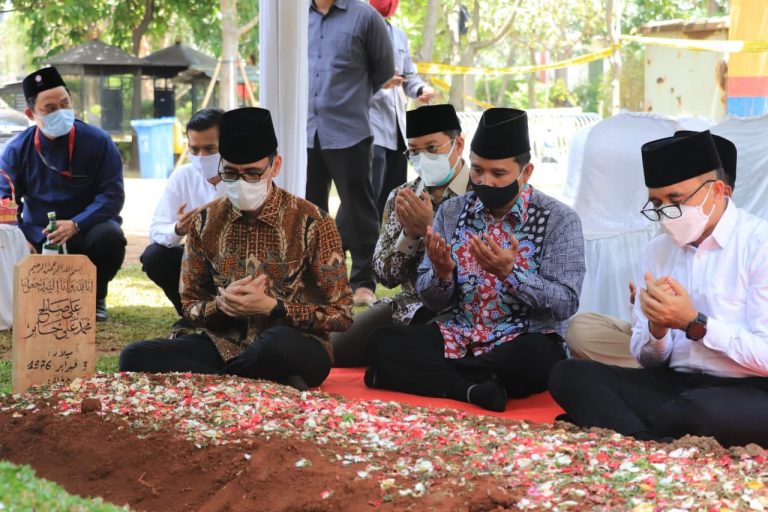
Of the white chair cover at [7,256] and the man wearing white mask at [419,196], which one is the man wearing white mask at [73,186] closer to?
the white chair cover at [7,256]

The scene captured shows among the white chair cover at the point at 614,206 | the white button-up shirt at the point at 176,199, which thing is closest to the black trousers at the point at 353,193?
the white button-up shirt at the point at 176,199

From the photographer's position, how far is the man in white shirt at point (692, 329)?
4.04 meters

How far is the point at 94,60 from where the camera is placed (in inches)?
943

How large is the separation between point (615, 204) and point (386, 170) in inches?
92.7

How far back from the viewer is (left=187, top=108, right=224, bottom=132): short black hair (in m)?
6.07

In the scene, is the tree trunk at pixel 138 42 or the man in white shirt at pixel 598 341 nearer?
the man in white shirt at pixel 598 341

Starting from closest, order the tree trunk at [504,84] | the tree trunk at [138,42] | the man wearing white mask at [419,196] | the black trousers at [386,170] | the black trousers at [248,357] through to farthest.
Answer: the black trousers at [248,357], the man wearing white mask at [419,196], the black trousers at [386,170], the tree trunk at [138,42], the tree trunk at [504,84]

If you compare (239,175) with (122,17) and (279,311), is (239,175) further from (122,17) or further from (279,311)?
(122,17)

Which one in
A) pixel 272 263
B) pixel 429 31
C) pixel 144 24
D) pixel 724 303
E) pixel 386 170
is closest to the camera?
pixel 724 303

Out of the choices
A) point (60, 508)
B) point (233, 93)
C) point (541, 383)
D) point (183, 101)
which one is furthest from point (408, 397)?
point (183, 101)

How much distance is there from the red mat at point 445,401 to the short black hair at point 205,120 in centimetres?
153

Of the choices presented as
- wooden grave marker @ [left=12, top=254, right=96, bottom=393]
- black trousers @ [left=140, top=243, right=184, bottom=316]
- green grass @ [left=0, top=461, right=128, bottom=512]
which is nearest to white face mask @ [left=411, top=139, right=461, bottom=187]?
wooden grave marker @ [left=12, top=254, right=96, bottom=393]

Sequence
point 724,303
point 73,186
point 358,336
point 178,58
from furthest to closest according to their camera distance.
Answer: point 178,58 < point 73,186 < point 358,336 < point 724,303

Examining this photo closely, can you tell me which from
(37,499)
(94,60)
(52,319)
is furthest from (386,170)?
(94,60)
